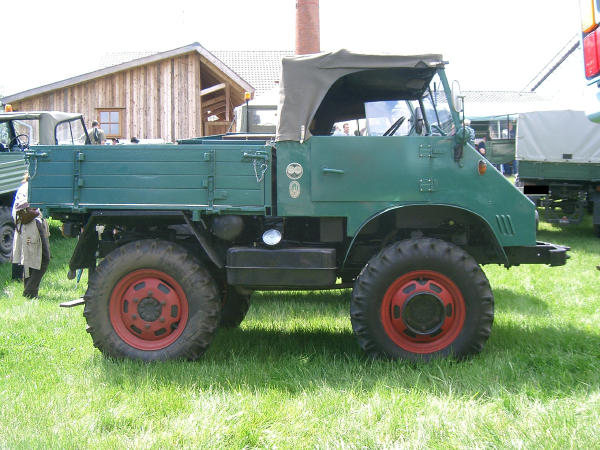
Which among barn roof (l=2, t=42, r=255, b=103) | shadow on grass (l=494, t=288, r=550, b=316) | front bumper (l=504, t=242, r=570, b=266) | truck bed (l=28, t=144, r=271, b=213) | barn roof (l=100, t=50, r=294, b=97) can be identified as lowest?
shadow on grass (l=494, t=288, r=550, b=316)

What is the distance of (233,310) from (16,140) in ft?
28.8

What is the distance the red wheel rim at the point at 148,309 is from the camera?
470 centimetres

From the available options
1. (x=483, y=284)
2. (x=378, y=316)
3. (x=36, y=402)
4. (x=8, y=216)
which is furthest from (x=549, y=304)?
(x=8, y=216)

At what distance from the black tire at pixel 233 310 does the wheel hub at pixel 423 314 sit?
197 cm

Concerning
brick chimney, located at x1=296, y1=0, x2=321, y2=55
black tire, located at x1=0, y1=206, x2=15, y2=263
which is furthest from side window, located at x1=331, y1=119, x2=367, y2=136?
Result: brick chimney, located at x1=296, y1=0, x2=321, y2=55

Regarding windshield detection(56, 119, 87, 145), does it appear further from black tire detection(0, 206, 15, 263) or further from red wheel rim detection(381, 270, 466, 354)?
red wheel rim detection(381, 270, 466, 354)

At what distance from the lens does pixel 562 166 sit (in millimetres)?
13039

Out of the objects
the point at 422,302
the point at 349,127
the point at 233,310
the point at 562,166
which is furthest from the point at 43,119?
the point at 562,166

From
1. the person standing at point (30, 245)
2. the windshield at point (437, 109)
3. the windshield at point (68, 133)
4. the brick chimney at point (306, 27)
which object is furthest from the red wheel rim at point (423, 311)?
the brick chimney at point (306, 27)

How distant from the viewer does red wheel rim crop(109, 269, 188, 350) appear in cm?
470

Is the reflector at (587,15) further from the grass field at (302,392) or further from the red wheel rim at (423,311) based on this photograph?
the grass field at (302,392)

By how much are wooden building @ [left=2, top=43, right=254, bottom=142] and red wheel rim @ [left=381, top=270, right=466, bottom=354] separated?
14.7m

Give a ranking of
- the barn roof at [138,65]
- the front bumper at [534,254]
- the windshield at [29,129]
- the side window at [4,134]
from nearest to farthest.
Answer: the front bumper at [534,254]
the windshield at [29,129]
the side window at [4,134]
the barn roof at [138,65]

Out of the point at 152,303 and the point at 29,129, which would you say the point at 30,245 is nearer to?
the point at 152,303
